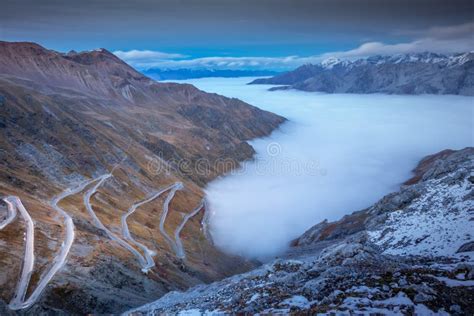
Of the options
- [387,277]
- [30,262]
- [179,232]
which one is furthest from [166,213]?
[387,277]

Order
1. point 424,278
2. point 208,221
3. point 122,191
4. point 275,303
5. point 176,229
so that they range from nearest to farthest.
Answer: point 424,278 < point 275,303 < point 176,229 < point 122,191 < point 208,221

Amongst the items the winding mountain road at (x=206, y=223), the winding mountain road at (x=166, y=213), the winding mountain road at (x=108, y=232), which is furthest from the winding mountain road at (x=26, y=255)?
the winding mountain road at (x=206, y=223)

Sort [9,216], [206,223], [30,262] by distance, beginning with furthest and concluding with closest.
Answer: [206,223], [9,216], [30,262]

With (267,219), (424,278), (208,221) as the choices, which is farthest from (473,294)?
(267,219)

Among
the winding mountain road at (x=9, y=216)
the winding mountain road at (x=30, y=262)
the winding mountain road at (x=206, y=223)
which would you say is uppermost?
the winding mountain road at (x=9, y=216)

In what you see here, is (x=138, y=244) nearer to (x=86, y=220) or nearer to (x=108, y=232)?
(x=108, y=232)

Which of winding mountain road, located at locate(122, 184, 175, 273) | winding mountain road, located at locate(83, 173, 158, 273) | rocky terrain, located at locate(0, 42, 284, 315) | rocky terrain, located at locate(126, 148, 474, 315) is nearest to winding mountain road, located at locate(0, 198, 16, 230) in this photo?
rocky terrain, located at locate(0, 42, 284, 315)

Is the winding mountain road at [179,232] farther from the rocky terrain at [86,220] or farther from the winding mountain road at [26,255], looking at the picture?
the winding mountain road at [26,255]

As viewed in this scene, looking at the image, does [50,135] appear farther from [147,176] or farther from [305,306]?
[305,306]
